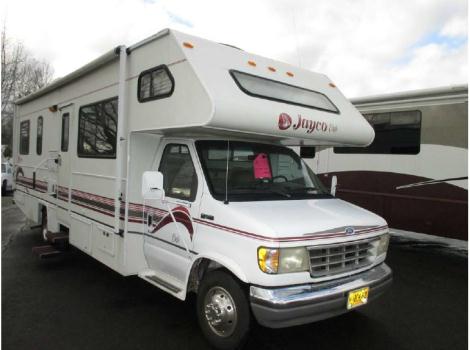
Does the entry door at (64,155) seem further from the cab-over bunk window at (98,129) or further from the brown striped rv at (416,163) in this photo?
the brown striped rv at (416,163)

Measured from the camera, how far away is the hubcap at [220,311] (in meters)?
3.51

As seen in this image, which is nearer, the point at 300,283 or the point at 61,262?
the point at 300,283

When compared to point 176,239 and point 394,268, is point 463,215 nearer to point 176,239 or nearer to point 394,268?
point 394,268

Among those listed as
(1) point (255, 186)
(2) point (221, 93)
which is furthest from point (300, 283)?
(2) point (221, 93)

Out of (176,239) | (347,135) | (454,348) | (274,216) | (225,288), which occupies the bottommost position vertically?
(454,348)

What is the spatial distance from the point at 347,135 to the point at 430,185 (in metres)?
3.89

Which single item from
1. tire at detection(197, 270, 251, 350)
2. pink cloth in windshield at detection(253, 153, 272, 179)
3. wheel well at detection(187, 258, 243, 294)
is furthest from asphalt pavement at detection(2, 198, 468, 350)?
pink cloth in windshield at detection(253, 153, 272, 179)

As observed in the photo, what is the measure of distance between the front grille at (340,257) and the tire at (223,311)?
666 mm

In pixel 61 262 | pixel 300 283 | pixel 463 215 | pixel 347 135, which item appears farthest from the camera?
pixel 463 215

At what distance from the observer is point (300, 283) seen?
11.0 feet

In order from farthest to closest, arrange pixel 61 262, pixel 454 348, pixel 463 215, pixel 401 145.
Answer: pixel 401 145 < pixel 463 215 < pixel 61 262 < pixel 454 348

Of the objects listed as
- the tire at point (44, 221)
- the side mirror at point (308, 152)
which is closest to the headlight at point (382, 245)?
the side mirror at point (308, 152)

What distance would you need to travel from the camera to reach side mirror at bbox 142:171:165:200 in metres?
3.84

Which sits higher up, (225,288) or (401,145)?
(401,145)
